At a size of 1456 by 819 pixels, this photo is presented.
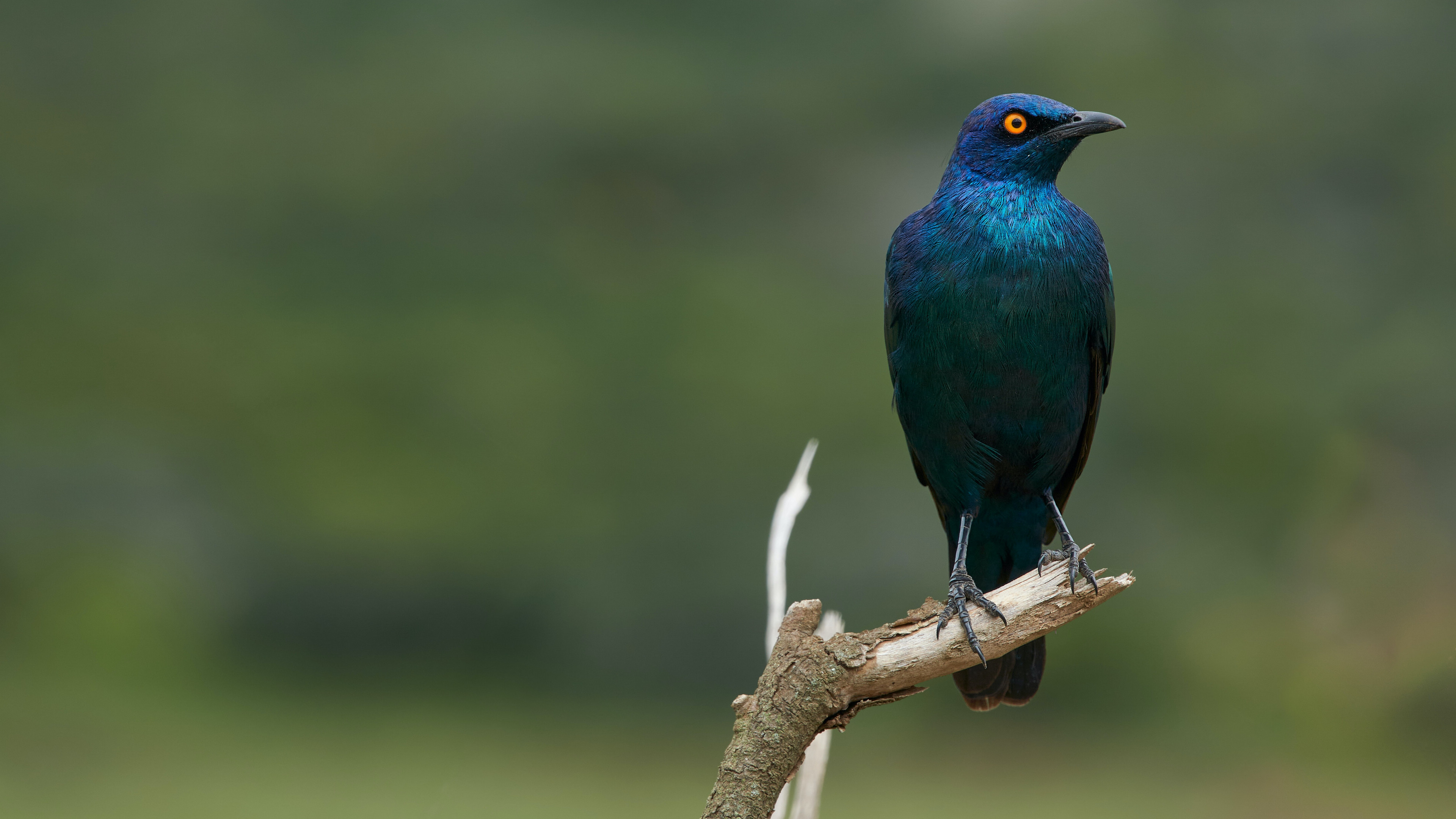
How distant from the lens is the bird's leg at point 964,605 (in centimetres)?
236

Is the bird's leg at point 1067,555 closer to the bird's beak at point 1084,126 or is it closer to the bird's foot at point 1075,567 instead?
the bird's foot at point 1075,567

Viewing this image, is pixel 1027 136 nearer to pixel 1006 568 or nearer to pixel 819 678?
pixel 1006 568

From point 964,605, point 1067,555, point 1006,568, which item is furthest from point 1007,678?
point 964,605

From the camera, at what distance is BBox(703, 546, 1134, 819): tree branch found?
216 centimetres

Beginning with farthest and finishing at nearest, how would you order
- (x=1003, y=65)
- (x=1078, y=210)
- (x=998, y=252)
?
(x=1003, y=65) → (x=1078, y=210) → (x=998, y=252)

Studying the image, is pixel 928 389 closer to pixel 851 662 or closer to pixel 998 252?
pixel 998 252

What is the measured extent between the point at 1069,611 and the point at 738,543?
3264 mm

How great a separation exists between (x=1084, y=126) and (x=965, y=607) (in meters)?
1.20

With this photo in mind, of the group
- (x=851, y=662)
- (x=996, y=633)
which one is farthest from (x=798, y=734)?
(x=996, y=633)

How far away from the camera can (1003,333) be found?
2637 mm

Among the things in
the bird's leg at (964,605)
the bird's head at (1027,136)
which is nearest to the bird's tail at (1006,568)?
the bird's leg at (964,605)

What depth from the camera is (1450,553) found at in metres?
5.10

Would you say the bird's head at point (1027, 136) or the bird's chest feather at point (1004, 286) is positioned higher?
the bird's head at point (1027, 136)

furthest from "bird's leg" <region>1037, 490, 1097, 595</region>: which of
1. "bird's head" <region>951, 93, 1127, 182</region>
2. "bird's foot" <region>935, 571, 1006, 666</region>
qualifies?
"bird's head" <region>951, 93, 1127, 182</region>
